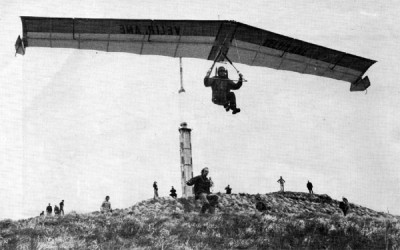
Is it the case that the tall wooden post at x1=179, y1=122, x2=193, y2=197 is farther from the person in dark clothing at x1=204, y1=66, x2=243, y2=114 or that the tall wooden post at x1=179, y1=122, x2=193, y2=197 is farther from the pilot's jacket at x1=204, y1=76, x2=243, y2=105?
the pilot's jacket at x1=204, y1=76, x2=243, y2=105

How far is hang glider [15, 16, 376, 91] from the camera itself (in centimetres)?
1714

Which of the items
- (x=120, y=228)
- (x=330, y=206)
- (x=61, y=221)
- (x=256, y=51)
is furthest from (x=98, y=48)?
(x=330, y=206)

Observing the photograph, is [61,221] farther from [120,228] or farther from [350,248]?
[350,248]

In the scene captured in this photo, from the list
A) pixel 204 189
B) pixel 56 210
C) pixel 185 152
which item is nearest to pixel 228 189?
pixel 185 152

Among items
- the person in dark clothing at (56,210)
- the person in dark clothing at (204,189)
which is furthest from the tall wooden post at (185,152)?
the person in dark clothing at (204,189)

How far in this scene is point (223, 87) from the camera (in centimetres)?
1780

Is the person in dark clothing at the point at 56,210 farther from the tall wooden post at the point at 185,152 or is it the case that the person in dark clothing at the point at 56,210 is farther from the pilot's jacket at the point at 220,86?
the pilot's jacket at the point at 220,86

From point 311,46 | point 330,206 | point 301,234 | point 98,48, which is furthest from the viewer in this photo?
point 330,206

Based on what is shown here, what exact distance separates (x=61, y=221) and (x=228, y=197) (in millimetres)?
19604

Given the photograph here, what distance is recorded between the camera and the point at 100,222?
36.9 ft

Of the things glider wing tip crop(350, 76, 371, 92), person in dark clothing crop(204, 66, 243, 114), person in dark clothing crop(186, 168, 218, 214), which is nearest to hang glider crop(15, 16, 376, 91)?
glider wing tip crop(350, 76, 371, 92)

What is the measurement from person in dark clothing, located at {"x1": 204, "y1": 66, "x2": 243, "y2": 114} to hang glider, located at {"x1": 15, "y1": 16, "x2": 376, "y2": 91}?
1965 millimetres

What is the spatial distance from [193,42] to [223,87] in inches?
108

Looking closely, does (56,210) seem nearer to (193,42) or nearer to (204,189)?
(193,42)
